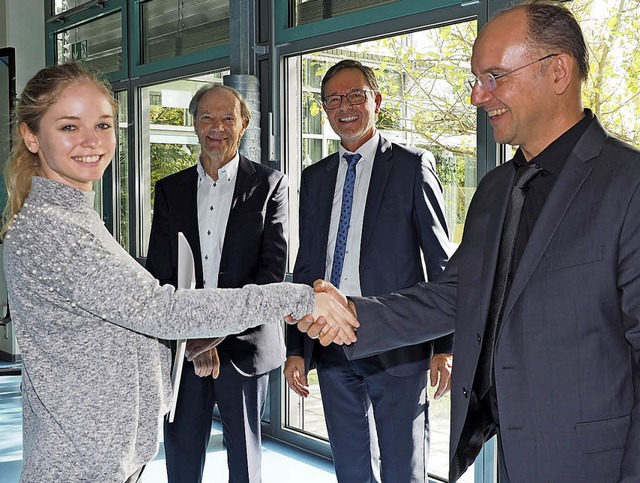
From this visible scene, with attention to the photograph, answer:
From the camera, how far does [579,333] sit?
169 cm

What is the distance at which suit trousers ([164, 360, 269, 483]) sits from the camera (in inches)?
123

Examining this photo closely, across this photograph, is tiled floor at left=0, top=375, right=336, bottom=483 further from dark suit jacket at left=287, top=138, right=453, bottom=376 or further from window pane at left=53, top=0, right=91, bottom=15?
window pane at left=53, top=0, right=91, bottom=15

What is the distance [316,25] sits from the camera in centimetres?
442

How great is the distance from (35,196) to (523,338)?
1.13 m

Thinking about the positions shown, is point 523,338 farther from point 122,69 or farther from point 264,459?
point 122,69

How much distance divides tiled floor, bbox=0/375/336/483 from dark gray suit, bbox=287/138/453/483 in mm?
1210

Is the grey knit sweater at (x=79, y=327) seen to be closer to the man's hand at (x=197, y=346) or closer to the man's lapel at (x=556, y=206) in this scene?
the man's lapel at (x=556, y=206)

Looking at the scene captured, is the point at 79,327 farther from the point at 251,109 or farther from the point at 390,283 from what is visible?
the point at 251,109

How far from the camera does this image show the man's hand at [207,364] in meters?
3.05

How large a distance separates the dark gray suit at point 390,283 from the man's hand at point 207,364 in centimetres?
30

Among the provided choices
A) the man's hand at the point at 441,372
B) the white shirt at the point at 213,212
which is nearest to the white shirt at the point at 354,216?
the man's hand at the point at 441,372

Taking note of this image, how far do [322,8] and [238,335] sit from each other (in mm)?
2098

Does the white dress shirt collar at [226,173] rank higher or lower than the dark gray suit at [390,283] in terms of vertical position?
higher

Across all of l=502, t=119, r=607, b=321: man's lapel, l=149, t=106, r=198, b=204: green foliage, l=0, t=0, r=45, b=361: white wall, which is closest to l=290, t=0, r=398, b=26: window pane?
l=149, t=106, r=198, b=204: green foliage
